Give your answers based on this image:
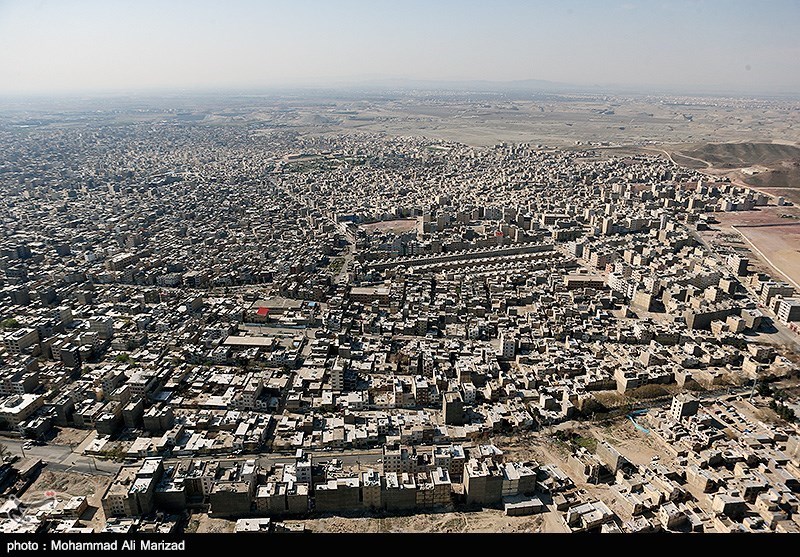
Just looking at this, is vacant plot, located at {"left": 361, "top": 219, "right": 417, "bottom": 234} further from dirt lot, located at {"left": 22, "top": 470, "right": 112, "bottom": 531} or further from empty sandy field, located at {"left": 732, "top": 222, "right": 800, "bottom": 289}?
dirt lot, located at {"left": 22, "top": 470, "right": 112, "bottom": 531}

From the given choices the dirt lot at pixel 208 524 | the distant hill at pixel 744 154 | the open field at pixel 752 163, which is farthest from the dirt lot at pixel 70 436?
the distant hill at pixel 744 154

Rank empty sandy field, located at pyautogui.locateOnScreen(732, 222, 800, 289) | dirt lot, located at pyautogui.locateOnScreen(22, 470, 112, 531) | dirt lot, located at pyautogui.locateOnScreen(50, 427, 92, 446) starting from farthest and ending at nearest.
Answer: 1. empty sandy field, located at pyautogui.locateOnScreen(732, 222, 800, 289)
2. dirt lot, located at pyautogui.locateOnScreen(50, 427, 92, 446)
3. dirt lot, located at pyautogui.locateOnScreen(22, 470, 112, 531)

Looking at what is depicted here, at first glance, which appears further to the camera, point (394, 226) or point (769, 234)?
point (394, 226)

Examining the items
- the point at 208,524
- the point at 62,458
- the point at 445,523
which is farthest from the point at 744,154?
the point at 62,458

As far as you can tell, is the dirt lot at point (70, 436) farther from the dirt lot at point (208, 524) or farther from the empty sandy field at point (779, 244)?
the empty sandy field at point (779, 244)

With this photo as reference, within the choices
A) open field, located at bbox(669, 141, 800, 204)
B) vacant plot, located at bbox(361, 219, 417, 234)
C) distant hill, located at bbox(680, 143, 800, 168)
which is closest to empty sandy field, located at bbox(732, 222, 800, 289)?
open field, located at bbox(669, 141, 800, 204)

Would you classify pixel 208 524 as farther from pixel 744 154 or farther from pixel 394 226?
pixel 744 154
